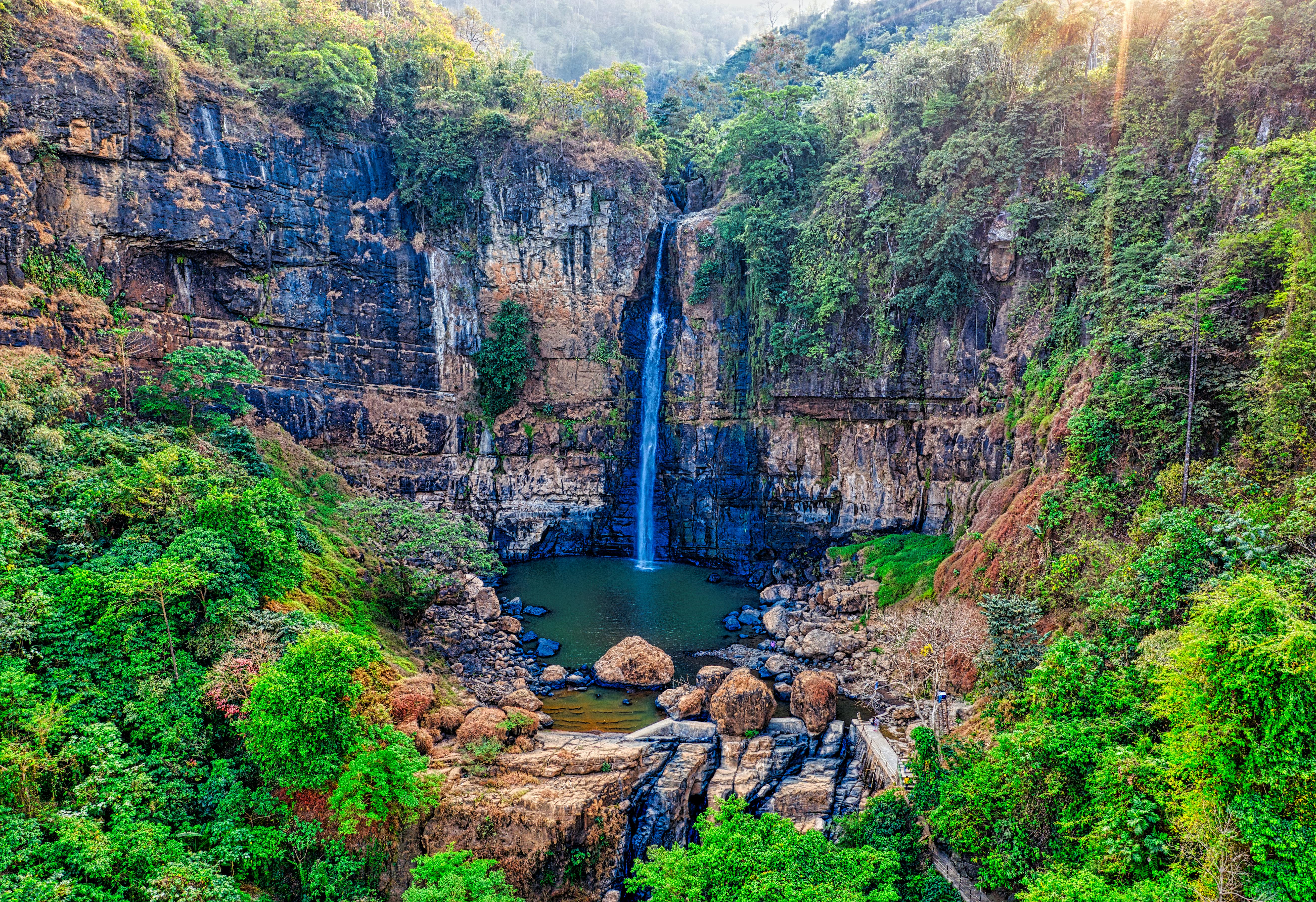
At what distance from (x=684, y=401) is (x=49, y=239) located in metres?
26.7

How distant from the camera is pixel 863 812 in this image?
14.0m

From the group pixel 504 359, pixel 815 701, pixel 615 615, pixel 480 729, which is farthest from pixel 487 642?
pixel 504 359

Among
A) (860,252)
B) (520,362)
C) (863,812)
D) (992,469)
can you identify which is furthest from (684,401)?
(863,812)

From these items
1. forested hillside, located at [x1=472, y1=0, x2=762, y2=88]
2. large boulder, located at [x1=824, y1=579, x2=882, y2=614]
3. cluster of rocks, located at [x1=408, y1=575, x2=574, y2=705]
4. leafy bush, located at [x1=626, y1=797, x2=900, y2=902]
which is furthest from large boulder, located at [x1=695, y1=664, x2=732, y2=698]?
forested hillside, located at [x1=472, y1=0, x2=762, y2=88]

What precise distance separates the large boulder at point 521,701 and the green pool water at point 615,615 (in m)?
0.84

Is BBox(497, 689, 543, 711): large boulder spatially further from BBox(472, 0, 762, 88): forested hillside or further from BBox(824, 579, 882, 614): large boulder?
BBox(472, 0, 762, 88): forested hillside

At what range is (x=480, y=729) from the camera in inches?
625

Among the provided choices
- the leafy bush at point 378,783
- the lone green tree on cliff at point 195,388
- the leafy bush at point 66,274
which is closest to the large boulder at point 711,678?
the leafy bush at point 378,783

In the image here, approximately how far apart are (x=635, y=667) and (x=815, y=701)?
19.7 ft

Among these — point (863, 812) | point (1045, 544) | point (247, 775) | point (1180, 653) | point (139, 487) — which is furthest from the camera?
point (1045, 544)

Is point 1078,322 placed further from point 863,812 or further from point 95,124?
point 95,124

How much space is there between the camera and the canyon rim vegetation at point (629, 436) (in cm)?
1121

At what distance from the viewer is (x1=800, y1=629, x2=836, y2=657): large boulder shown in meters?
22.8

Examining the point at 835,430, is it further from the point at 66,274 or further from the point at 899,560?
the point at 66,274
